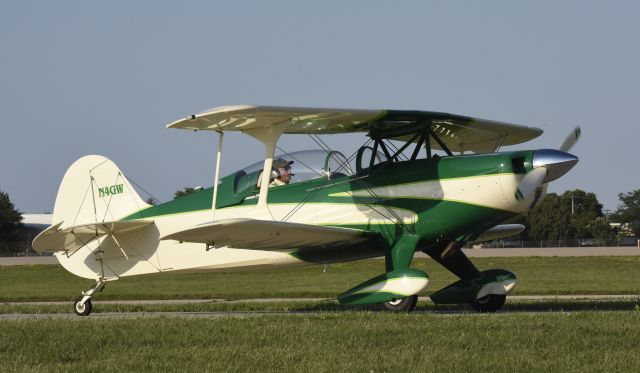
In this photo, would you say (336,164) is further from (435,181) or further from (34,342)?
(34,342)

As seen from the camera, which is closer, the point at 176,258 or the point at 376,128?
the point at 376,128

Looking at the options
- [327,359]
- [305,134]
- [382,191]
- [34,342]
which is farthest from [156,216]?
[327,359]

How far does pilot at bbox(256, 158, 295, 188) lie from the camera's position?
14383 mm

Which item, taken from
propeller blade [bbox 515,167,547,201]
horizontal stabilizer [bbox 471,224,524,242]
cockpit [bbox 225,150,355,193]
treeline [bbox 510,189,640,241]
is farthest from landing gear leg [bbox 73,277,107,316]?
treeline [bbox 510,189,640,241]

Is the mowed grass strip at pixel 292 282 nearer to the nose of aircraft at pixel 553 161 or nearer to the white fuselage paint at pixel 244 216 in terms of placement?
the white fuselage paint at pixel 244 216

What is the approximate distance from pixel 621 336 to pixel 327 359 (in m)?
3.03

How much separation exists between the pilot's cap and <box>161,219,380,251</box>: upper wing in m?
1.26

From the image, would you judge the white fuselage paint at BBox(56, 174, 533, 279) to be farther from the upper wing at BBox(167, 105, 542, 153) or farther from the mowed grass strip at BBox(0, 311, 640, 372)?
the mowed grass strip at BBox(0, 311, 640, 372)

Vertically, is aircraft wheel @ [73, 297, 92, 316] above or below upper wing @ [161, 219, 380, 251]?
below

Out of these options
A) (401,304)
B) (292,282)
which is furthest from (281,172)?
(292,282)

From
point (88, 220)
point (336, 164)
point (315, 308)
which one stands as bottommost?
point (315, 308)

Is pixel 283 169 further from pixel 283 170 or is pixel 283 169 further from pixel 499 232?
pixel 499 232

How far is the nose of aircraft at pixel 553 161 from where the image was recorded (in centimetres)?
1261

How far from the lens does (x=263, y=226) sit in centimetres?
1261
